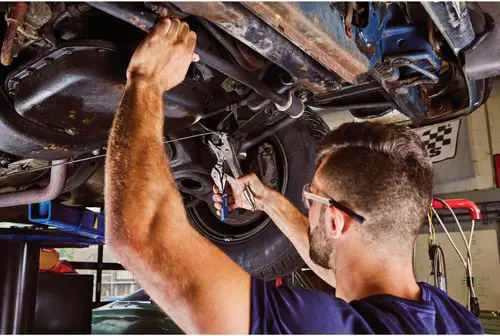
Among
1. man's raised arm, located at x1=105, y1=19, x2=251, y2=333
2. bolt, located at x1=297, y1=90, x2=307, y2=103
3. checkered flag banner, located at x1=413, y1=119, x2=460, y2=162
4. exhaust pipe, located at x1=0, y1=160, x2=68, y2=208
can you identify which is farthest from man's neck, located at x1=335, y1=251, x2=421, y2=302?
checkered flag banner, located at x1=413, y1=119, x2=460, y2=162

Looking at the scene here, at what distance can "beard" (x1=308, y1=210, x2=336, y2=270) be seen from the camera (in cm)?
110

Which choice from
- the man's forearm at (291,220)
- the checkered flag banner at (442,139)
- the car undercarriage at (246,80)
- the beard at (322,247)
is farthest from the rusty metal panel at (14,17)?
the checkered flag banner at (442,139)

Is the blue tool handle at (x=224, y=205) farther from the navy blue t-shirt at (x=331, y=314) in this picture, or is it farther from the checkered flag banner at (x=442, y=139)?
the checkered flag banner at (x=442, y=139)

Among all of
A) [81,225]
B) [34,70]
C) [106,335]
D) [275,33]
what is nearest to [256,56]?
[275,33]

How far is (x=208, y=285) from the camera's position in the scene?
79 cm

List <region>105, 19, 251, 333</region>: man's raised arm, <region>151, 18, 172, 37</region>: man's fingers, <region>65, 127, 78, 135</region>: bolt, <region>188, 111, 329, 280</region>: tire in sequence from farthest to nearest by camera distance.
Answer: <region>188, 111, 329, 280</region>: tire
<region>65, 127, 78, 135</region>: bolt
<region>151, 18, 172, 37</region>: man's fingers
<region>105, 19, 251, 333</region>: man's raised arm

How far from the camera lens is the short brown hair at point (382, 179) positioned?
1.03 m

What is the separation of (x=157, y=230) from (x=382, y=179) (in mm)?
499

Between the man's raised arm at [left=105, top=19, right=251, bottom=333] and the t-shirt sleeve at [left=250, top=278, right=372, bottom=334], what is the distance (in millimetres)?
23

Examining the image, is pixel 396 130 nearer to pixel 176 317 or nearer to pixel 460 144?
pixel 176 317

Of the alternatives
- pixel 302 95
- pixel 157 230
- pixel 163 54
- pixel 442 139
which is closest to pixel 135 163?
pixel 157 230

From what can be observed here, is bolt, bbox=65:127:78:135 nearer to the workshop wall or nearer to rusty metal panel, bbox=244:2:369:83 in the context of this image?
rusty metal panel, bbox=244:2:369:83

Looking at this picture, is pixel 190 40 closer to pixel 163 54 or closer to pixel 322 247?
pixel 163 54

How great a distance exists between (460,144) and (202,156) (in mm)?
4688
